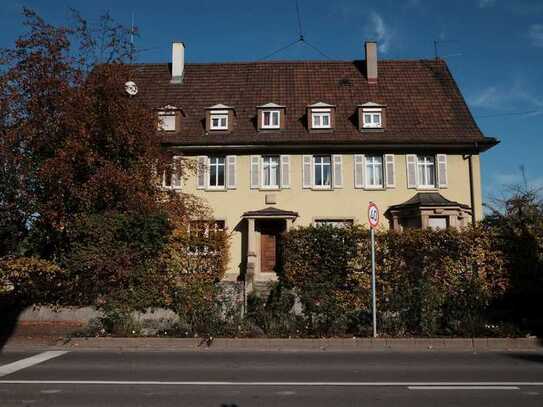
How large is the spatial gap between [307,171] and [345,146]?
2136 mm

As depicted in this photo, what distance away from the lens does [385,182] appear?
23.5 metres

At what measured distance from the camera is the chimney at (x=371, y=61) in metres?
27.2

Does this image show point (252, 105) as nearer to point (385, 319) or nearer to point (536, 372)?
point (385, 319)

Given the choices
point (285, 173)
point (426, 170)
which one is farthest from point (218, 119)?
point (426, 170)

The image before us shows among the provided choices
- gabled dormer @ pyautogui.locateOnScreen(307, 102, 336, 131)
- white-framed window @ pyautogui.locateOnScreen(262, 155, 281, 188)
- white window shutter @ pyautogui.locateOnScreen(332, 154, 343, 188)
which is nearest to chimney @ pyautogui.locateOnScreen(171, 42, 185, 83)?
white-framed window @ pyautogui.locateOnScreen(262, 155, 281, 188)

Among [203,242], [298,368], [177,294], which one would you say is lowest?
[298,368]

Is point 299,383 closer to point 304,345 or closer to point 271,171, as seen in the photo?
point 304,345

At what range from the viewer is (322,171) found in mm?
24016

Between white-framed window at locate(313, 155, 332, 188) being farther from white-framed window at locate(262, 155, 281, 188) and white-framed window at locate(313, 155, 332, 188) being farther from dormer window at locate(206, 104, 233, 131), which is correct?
dormer window at locate(206, 104, 233, 131)

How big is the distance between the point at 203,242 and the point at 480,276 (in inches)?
310

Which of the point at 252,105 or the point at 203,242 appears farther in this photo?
the point at 252,105

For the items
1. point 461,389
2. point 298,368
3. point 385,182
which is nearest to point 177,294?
point 298,368

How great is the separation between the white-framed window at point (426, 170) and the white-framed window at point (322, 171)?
165 inches

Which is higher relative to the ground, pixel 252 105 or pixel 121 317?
pixel 252 105
